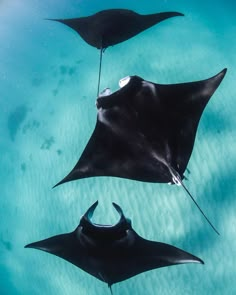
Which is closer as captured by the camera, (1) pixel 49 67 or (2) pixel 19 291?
(2) pixel 19 291

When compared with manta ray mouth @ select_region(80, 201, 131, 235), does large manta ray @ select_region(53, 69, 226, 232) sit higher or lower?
higher

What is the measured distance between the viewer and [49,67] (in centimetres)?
601

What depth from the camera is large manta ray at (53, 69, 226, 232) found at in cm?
284

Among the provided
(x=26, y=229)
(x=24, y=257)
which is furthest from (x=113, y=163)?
(x=24, y=257)

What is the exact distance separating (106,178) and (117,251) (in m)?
Result: 1.56

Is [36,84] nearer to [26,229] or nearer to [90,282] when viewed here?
[26,229]

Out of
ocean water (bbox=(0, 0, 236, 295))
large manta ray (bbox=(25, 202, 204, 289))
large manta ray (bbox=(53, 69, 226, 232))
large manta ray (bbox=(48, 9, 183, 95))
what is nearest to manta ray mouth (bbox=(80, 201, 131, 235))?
large manta ray (bbox=(25, 202, 204, 289))

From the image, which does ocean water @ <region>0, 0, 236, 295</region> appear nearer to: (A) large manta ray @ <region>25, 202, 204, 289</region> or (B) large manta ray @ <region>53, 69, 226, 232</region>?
(A) large manta ray @ <region>25, 202, 204, 289</region>

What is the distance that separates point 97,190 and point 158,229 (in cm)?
97

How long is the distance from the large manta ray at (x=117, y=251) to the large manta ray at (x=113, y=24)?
2450mm

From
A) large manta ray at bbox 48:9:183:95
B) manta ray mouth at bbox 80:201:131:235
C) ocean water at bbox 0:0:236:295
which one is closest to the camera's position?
manta ray mouth at bbox 80:201:131:235

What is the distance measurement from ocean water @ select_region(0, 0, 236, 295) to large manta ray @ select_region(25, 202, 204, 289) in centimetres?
112

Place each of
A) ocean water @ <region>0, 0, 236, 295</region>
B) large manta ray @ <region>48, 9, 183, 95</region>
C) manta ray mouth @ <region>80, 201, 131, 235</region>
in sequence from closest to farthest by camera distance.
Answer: manta ray mouth @ <region>80, 201, 131, 235</region>, ocean water @ <region>0, 0, 236, 295</region>, large manta ray @ <region>48, 9, 183, 95</region>

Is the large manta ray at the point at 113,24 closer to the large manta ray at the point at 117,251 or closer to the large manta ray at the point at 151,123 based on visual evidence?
the large manta ray at the point at 151,123
